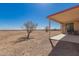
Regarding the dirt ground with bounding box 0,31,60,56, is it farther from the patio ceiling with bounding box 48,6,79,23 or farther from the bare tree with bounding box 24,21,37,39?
the bare tree with bounding box 24,21,37,39

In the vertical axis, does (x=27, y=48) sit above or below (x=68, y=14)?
below

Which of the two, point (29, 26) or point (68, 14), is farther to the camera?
point (29, 26)

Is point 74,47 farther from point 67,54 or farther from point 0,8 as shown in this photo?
point 0,8

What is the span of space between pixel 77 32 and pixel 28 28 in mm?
5634

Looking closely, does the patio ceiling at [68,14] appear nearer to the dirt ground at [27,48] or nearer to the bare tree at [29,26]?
→ the dirt ground at [27,48]

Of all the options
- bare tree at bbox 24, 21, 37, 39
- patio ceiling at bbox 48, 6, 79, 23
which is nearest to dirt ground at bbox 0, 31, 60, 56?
patio ceiling at bbox 48, 6, 79, 23

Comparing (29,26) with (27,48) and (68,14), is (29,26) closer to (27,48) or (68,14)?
(68,14)

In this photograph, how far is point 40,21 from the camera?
16141 mm

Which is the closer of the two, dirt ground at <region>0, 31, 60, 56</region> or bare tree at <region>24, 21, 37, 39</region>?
dirt ground at <region>0, 31, 60, 56</region>

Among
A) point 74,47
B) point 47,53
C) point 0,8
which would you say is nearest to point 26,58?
point 47,53

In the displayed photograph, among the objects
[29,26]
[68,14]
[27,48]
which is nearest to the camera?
[27,48]

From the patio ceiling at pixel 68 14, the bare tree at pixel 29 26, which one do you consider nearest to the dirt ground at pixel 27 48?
the patio ceiling at pixel 68 14

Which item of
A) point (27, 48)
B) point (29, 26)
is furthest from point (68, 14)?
point (29, 26)

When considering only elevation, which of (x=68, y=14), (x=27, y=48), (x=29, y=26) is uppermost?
(x=68, y=14)
